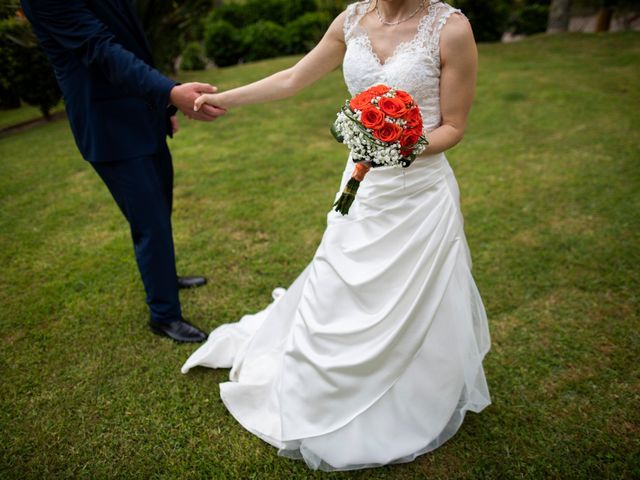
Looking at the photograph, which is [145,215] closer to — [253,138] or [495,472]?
[495,472]

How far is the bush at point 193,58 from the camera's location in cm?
1357

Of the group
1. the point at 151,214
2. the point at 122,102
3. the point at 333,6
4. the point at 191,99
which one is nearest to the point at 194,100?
the point at 191,99

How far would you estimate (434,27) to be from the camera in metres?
2.17

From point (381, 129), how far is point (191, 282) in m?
2.56

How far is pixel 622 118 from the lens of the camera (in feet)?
23.8

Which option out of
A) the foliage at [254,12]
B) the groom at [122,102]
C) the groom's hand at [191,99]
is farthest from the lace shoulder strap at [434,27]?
the foliage at [254,12]

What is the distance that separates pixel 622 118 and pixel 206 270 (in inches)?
280

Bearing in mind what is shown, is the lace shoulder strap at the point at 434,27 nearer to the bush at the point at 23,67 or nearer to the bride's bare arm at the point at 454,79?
the bride's bare arm at the point at 454,79

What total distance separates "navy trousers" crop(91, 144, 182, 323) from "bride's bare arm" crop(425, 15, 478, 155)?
Result: 1.77m

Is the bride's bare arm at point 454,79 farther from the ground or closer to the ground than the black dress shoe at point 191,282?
farther from the ground

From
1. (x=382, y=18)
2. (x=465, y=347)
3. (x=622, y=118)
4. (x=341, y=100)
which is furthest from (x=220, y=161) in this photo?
(x=622, y=118)

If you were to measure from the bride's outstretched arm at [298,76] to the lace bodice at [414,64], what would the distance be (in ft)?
0.68

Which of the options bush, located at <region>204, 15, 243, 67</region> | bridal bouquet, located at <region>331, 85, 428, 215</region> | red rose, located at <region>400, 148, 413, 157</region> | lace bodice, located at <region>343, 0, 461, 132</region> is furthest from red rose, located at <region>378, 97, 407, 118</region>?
bush, located at <region>204, 15, 243, 67</region>

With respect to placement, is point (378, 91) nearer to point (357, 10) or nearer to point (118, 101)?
point (357, 10)
